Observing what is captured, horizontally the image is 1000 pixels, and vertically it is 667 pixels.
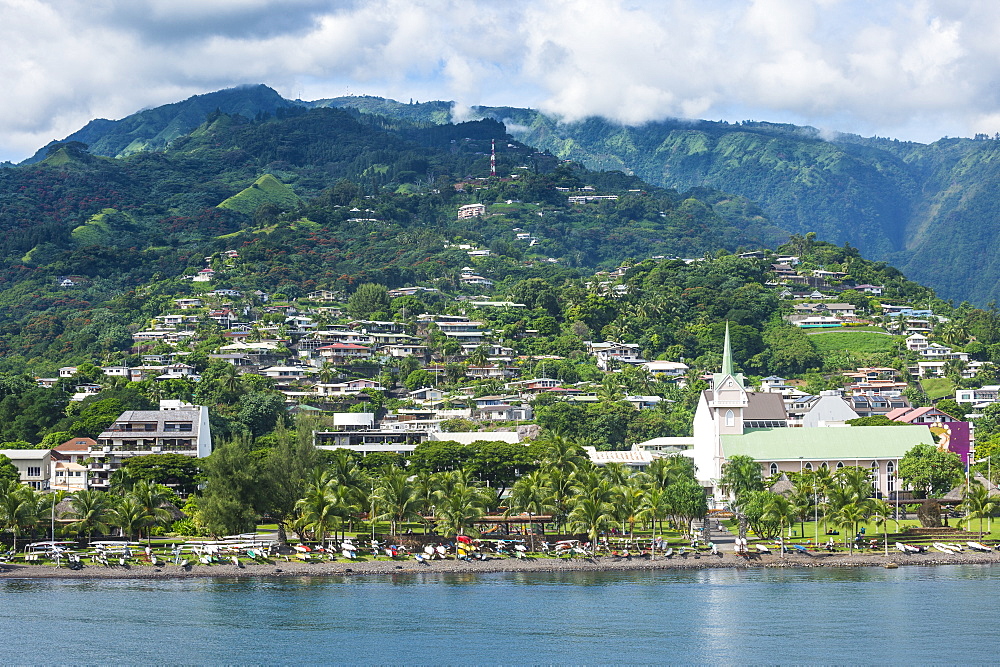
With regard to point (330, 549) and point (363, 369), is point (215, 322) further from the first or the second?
point (330, 549)

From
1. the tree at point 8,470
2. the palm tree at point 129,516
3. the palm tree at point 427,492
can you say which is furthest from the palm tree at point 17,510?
the palm tree at point 427,492

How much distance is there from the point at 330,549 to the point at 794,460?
128 feet

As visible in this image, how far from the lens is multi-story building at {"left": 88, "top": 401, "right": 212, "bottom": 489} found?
109562 millimetres

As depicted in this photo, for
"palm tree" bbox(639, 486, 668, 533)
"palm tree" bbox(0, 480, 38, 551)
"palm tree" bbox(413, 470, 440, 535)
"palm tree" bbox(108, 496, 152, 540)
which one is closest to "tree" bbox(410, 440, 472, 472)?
"palm tree" bbox(413, 470, 440, 535)

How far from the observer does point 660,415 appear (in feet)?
450

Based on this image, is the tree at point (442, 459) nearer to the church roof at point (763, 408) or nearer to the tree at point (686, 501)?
the tree at point (686, 501)

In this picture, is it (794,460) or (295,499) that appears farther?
(794,460)

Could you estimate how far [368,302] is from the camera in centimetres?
19075

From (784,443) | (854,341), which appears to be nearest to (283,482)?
(784,443)

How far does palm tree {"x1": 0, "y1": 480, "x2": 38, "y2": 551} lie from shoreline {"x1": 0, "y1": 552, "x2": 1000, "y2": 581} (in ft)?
13.2

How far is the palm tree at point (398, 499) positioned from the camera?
84.8 m

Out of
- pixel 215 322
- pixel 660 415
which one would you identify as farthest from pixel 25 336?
pixel 660 415

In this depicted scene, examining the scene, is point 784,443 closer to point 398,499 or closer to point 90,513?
point 398,499

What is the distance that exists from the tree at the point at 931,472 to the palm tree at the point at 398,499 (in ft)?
118
